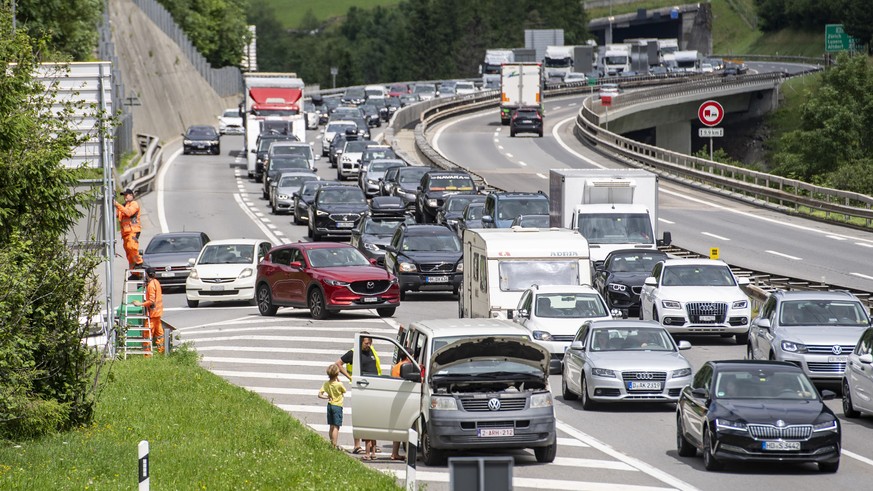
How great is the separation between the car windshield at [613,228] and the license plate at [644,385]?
45.2ft

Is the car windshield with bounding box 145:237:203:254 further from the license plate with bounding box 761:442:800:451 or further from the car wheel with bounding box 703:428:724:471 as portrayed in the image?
the license plate with bounding box 761:442:800:451

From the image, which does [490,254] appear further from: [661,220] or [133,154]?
[133,154]

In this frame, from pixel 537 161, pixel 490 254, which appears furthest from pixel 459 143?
pixel 490 254

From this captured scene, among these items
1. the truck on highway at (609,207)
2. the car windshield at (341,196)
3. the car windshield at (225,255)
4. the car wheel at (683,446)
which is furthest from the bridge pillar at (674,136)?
the car wheel at (683,446)

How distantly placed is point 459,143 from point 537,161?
38.5ft

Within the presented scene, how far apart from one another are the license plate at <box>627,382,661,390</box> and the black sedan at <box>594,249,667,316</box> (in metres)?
10.7

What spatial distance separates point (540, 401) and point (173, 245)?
2473cm

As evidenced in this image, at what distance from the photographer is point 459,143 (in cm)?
8544

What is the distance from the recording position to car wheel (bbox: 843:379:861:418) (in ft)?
67.1

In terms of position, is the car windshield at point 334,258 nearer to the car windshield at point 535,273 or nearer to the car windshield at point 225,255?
the car windshield at point 225,255

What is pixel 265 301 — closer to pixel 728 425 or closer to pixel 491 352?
pixel 491 352

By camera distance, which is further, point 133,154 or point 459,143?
point 459,143

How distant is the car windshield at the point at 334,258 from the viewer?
32188 mm

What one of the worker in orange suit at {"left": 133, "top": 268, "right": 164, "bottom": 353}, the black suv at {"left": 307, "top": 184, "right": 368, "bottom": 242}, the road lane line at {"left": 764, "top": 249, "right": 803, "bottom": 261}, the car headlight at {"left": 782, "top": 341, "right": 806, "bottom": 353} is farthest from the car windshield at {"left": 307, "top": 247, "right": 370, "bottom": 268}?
the road lane line at {"left": 764, "top": 249, "right": 803, "bottom": 261}
